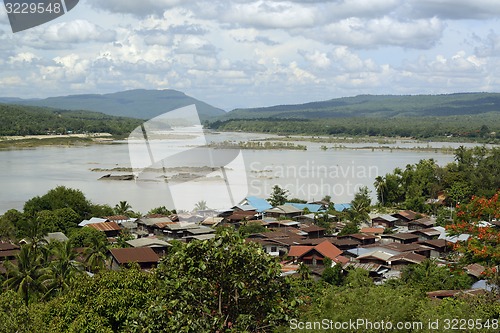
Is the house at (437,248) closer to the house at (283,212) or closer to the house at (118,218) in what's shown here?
the house at (283,212)

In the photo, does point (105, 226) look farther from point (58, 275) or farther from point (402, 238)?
point (402, 238)

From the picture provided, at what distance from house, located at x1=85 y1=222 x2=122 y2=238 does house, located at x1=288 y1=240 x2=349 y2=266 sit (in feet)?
15.2

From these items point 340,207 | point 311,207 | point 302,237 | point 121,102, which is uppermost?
point 121,102

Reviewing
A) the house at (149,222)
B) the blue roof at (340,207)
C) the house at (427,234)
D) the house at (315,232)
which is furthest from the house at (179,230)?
the blue roof at (340,207)

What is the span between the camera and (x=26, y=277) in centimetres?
730

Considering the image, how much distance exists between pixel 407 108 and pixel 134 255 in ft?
381

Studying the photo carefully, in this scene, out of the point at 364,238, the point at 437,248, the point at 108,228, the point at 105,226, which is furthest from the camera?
the point at 105,226

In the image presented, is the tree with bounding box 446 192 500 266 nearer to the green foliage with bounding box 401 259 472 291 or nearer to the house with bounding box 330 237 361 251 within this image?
the green foliage with bounding box 401 259 472 291

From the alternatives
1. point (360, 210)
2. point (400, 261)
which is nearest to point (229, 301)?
point (400, 261)

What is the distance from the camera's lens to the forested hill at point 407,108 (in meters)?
110

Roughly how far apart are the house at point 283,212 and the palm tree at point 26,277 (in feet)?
31.9

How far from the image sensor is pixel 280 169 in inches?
1176

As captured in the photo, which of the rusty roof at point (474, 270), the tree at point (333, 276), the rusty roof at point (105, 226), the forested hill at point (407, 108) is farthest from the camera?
the forested hill at point (407, 108)

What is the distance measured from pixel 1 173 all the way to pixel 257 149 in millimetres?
20371
